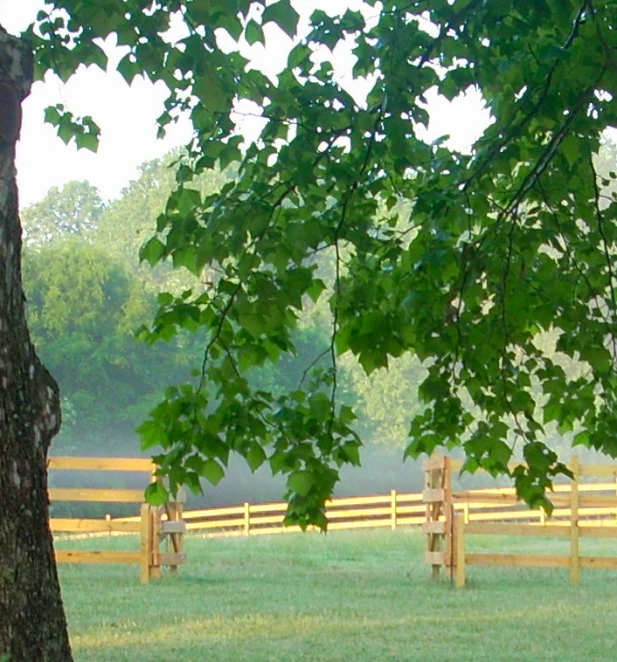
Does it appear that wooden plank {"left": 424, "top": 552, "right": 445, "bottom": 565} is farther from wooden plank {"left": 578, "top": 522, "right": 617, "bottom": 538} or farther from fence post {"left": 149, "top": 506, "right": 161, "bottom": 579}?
fence post {"left": 149, "top": 506, "right": 161, "bottom": 579}

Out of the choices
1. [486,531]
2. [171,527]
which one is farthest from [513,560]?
[171,527]

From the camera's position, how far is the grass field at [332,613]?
27.8 feet

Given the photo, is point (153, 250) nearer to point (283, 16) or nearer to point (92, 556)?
point (283, 16)

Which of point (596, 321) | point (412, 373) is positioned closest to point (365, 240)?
point (596, 321)

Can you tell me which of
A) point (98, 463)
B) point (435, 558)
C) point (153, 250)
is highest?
point (153, 250)

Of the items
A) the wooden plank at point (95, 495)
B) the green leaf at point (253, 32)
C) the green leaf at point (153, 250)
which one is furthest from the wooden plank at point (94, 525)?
the green leaf at point (253, 32)

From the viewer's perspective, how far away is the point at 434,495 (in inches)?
548

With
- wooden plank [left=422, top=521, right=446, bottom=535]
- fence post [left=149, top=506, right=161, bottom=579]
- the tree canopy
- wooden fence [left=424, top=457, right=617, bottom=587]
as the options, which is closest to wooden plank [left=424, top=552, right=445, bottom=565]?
wooden fence [left=424, top=457, right=617, bottom=587]

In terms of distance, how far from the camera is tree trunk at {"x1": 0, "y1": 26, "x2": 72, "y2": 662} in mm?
3568

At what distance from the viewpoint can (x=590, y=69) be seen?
4.23 metres

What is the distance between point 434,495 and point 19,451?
34.9ft

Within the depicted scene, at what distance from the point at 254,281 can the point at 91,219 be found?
62490 millimetres

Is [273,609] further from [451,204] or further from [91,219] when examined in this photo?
[91,219]

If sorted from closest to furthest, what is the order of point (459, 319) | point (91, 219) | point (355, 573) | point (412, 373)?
1. point (459, 319)
2. point (355, 573)
3. point (412, 373)
4. point (91, 219)
